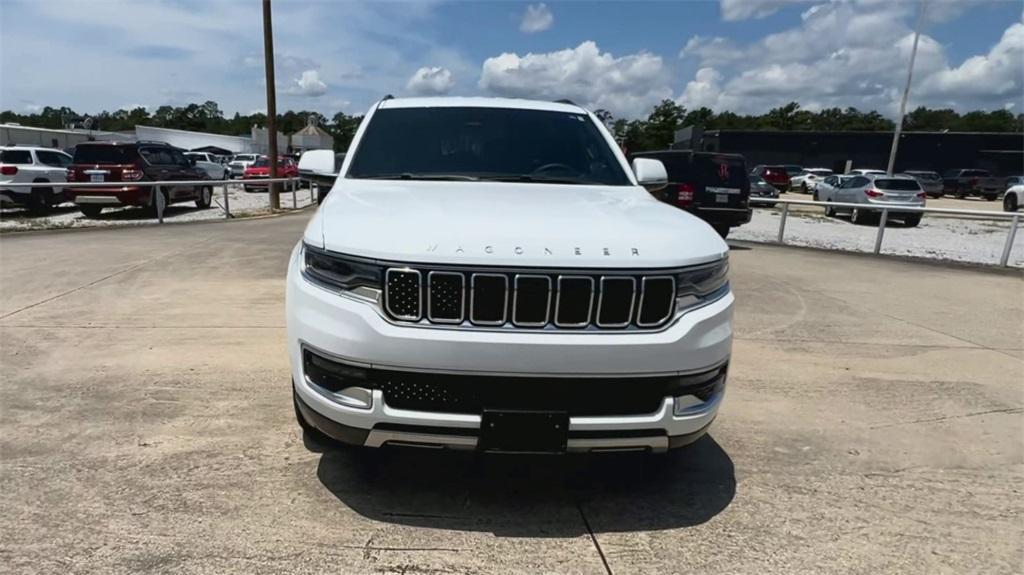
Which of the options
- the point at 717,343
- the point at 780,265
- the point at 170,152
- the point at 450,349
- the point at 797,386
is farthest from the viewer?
the point at 170,152

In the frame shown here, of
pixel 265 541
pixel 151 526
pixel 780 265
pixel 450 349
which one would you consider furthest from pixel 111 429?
pixel 780 265

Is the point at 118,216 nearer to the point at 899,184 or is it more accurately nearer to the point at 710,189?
the point at 710,189

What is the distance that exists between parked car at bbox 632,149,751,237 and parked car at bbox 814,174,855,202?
14.3m

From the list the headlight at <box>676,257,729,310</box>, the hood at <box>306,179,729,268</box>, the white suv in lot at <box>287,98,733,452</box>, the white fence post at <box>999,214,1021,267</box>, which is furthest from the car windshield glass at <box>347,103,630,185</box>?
the white fence post at <box>999,214,1021,267</box>

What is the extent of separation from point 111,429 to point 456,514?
2106mm

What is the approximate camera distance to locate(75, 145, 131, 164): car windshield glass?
13953 mm

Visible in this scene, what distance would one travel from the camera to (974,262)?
1111 centimetres

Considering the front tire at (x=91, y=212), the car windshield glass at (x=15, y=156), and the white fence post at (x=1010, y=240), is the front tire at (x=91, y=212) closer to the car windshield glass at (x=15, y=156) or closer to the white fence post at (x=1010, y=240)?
the car windshield glass at (x=15, y=156)

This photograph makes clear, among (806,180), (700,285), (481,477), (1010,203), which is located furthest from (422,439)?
(806,180)

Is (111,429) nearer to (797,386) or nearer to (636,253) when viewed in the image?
(636,253)

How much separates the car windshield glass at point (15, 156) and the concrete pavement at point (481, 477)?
11.7 metres

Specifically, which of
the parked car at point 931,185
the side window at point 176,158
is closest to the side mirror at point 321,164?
the side window at point 176,158

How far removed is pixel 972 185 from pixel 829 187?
1975 centimetres

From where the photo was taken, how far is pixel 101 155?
13992mm
